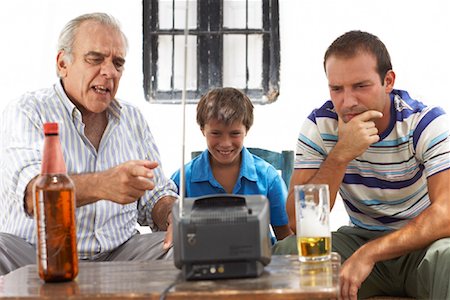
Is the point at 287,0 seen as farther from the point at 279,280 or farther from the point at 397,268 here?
the point at 279,280

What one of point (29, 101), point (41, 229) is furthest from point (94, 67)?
point (41, 229)

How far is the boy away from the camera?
3102mm

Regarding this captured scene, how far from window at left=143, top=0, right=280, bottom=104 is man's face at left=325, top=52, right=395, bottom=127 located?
185cm

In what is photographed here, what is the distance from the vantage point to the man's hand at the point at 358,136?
244cm

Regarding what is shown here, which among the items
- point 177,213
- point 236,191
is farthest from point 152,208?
point 177,213

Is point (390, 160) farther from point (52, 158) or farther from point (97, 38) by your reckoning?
point (52, 158)

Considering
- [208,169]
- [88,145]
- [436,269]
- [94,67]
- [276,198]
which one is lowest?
Result: [436,269]

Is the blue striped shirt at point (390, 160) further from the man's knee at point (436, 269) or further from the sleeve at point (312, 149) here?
the man's knee at point (436, 269)

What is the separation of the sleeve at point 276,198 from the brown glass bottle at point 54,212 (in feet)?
4.98

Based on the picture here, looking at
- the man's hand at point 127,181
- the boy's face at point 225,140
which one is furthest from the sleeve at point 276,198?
the man's hand at point 127,181

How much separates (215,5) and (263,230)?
2.92 m

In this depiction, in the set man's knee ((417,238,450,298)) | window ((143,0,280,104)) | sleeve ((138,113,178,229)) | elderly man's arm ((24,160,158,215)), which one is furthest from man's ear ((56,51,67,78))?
window ((143,0,280,104))

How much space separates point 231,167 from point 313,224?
4.41 feet

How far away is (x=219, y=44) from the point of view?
4.39 meters
